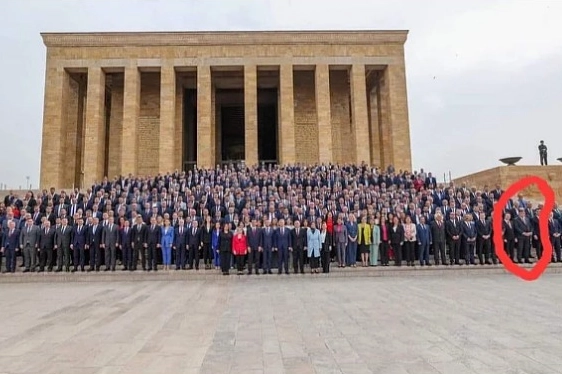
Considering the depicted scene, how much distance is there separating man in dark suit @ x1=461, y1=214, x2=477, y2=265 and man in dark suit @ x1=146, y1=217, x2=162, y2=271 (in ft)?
26.2

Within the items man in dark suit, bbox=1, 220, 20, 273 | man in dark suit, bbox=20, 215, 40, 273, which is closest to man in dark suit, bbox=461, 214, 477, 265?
man in dark suit, bbox=20, 215, 40, 273

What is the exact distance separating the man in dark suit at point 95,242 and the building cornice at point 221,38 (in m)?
19.3

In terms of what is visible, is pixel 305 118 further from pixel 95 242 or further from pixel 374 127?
pixel 95 242

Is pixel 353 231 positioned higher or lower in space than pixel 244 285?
higher

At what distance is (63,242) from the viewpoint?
1141 centimetres

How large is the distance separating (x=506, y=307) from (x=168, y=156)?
23.5 metres

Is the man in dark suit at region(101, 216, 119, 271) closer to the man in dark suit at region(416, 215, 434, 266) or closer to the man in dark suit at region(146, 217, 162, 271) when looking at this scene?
the man in dark suit at region(146, 217, 162, 271)

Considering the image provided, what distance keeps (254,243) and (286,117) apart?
17.6m

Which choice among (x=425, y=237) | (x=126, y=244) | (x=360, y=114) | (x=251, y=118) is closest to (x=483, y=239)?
(x=425, y=237)

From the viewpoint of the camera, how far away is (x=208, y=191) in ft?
46.9

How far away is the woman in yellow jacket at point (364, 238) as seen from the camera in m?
11.9

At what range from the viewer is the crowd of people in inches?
448

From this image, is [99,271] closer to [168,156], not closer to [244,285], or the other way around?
[244,285]

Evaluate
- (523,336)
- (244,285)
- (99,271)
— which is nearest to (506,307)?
(523,336)
